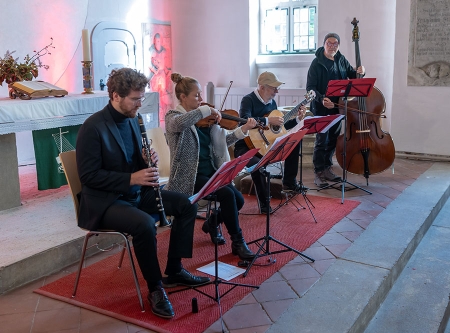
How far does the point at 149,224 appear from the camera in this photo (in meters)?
2.64

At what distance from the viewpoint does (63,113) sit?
13.6 feet

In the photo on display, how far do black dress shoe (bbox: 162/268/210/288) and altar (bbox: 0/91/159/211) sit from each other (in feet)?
5.81

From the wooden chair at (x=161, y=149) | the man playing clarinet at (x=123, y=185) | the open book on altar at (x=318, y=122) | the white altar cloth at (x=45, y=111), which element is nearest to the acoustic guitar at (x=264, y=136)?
the open book on altar at (x=318, y=122)

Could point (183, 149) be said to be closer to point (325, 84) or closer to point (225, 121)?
point (225, 121)

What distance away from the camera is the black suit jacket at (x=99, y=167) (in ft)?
8.76

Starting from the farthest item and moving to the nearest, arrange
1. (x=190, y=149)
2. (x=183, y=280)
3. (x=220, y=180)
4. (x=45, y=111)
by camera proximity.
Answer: (x=45, y=111), (x=190, y=149), (x=183, y=280), (x=220, y=180)

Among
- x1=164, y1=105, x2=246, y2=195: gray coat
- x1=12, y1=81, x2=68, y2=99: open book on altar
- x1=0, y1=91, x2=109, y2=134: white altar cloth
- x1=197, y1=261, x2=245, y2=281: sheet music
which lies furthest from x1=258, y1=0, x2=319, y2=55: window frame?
x1=197, y1=261, x2=245, y2=281: sheet music

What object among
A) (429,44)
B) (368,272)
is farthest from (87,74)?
(429,44)

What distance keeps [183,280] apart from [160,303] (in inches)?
12.1

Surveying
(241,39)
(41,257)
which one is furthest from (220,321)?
(241,39)

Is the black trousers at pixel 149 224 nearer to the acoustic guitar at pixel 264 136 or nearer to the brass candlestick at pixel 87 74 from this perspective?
the acoustic guitar at pixel 264 136

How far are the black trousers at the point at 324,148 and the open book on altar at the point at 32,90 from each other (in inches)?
99.8

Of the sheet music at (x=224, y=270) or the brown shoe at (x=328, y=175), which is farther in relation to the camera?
the brown shoe at (x=328, y=175)

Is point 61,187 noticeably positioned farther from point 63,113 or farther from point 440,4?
point 440,4
